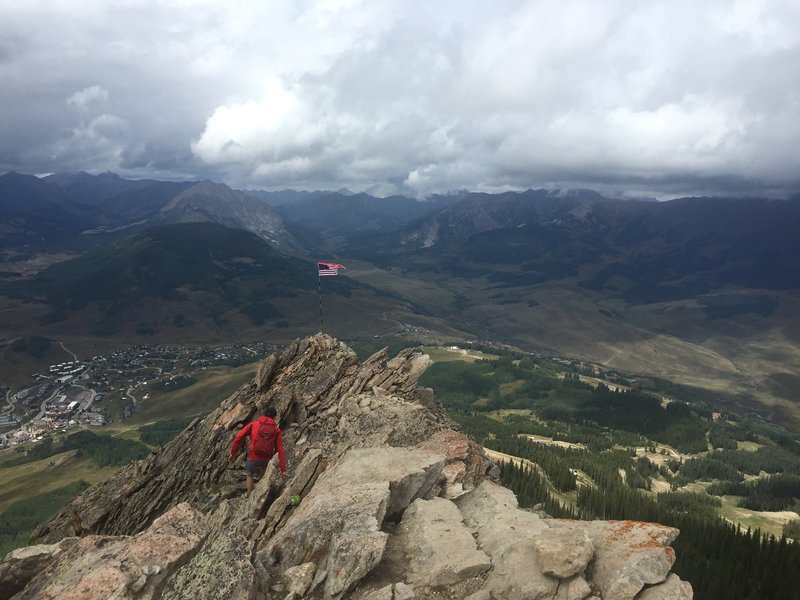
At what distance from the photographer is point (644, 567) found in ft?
64.8

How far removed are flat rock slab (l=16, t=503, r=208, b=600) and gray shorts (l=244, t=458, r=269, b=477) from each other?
9263mm

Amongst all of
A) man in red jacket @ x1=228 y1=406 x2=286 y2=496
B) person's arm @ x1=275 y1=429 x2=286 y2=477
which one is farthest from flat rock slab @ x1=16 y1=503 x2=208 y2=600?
man in red jacket @ x1=228 y1=406 x2=286 y2=496

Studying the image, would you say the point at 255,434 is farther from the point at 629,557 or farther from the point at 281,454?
the point at 629,557

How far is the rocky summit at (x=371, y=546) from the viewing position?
19625mm

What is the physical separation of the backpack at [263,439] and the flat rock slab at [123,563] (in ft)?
29.4

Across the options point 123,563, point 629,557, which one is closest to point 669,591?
point 629,557

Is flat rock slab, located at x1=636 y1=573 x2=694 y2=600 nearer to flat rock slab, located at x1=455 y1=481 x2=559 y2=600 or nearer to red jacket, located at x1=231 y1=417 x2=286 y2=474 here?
flat rock slab, located at x1=455 y1=481 x2=559 y2=600

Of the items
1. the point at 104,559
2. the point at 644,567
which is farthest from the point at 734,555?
the point at 104,559

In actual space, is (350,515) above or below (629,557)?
above

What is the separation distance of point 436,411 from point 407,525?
2389 cm

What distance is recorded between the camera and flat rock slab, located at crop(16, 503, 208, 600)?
19125mm

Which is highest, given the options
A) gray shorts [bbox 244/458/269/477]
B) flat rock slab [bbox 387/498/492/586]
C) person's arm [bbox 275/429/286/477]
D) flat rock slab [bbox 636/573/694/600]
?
flat rock slab [bbox 636/573/694/600]

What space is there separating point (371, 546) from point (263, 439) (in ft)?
50.2

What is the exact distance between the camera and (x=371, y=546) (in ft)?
69.8
